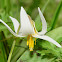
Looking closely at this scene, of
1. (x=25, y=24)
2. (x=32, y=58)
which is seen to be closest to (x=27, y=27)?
(x=25, y=24)

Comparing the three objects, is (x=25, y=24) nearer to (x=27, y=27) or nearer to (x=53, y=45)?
(x=27, y=27)

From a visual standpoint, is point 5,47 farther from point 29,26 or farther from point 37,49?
point 29,26

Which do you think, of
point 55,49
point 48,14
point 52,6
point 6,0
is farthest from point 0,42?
point 52,6

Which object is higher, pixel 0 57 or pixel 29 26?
pixel 29 26

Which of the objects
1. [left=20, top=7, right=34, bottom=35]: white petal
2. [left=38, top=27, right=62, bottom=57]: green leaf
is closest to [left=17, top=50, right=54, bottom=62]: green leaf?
[left=38, top=27, right=62, bottom=57]: green leaf

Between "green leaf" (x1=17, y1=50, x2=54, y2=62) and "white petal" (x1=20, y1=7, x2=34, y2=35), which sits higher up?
"white petal" (x1=20, y1=7, x2=34, y2=35)

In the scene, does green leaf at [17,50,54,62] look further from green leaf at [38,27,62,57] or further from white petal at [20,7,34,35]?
white petal at [20,7,34,35]

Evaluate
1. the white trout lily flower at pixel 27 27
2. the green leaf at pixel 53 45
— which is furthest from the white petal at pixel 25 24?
the green leaf at pixel 53 45

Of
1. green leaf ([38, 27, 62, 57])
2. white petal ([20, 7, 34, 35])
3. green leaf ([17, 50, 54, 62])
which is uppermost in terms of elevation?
white petal ([20, 7, 34, 35])

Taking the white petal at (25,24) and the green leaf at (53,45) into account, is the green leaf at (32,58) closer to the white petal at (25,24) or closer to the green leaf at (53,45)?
the green leaf at (53,45)

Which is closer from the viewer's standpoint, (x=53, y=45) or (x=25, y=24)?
(x=25, y=24)

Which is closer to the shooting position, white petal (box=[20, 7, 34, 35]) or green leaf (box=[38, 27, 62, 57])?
white petal (box=[20, 7, 34, 35])
